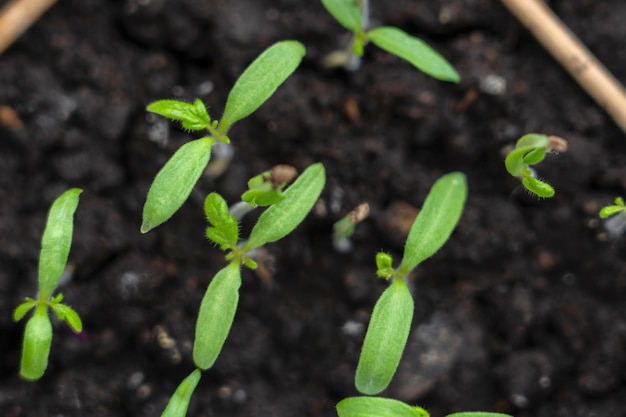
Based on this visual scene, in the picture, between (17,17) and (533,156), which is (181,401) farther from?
(17,17)

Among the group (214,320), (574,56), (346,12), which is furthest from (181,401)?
(574,56)

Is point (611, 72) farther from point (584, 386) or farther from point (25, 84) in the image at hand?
point (25, 84)

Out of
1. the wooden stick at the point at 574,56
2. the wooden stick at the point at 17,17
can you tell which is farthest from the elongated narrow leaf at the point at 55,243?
the wooden stick at the point at 574,56

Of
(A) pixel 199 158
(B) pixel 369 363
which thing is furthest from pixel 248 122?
(B) pixel 369 363

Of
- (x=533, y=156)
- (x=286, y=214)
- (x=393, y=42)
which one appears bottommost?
(x=286, y=214)

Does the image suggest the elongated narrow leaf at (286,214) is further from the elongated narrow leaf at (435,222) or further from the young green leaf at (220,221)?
the elongated narrow leaf at (435,222)

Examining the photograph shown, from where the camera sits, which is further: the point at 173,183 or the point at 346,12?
the point at 346,12

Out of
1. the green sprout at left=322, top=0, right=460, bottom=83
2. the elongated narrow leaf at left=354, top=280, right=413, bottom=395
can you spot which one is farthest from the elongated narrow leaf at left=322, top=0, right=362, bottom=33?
the elongated narrow leaf at left=354, top=280, right=413, bottom=395
